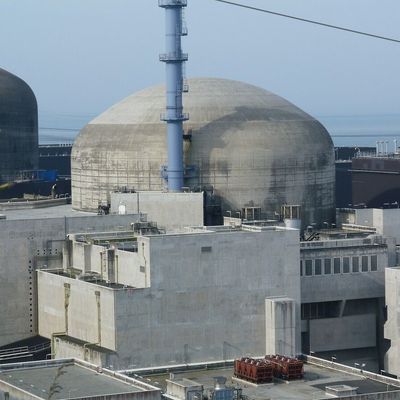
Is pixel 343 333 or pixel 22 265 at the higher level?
pixel 22 265

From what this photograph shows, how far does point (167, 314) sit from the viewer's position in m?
78.1

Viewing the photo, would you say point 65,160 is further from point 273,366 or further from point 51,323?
point 273,366

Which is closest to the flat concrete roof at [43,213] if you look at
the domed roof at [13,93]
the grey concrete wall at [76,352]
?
the grey concrete wall at [76,352]

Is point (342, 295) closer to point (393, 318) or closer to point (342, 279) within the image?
point (342, 279)

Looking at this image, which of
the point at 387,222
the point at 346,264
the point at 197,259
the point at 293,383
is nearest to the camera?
the point at 293,383

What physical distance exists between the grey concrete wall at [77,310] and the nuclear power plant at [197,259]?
0.10m

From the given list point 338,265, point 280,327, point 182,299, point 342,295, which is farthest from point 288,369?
point 338,265

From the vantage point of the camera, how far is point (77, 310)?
80.8 meters

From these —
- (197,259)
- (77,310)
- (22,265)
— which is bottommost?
(77,310)

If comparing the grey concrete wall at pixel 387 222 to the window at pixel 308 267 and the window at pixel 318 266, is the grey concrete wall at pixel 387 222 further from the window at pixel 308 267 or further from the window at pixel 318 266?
the window at pixel 308 267

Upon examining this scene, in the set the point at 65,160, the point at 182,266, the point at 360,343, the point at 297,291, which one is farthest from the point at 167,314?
the point at 65,160

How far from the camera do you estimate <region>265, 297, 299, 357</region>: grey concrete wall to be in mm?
79812

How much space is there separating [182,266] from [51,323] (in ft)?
31.3

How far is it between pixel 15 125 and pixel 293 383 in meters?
57.6
